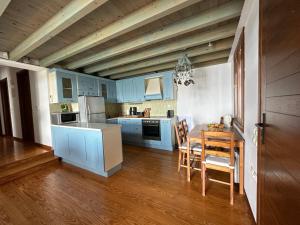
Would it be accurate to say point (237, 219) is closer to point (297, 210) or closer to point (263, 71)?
point (297, 210)

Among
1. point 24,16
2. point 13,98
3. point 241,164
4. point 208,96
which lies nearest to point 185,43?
point 208,96

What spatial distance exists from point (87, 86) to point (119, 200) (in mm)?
3257

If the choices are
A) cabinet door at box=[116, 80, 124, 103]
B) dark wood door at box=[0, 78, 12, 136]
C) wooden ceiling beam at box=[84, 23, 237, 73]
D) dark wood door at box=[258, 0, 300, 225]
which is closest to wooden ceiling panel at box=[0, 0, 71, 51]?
wooden ceiling beam at box=[84, 23, 237, 73]

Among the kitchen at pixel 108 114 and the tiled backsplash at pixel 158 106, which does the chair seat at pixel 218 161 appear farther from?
the tiled backsplash at pixel 158 106

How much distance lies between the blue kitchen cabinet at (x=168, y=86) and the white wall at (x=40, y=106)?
10.2 feet

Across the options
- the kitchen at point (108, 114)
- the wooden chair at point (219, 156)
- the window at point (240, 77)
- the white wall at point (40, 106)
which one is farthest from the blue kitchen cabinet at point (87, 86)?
the window at point (240, 77)

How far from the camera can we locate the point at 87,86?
4.09 metres

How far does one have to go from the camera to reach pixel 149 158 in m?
3.43

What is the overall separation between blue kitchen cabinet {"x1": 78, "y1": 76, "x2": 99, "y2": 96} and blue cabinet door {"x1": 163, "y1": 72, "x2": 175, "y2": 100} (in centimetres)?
214

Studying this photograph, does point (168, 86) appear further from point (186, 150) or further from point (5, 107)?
point (5, 107)

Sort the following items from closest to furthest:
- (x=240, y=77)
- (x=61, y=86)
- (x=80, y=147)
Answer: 1. (x=240, y=77)
2. (x=80, y=147)
3. (x=61, y=86)

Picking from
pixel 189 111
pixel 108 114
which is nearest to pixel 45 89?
pixel 108 114

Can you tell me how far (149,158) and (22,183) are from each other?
8.08ft

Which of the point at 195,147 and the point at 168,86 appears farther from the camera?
the point at 168,86
